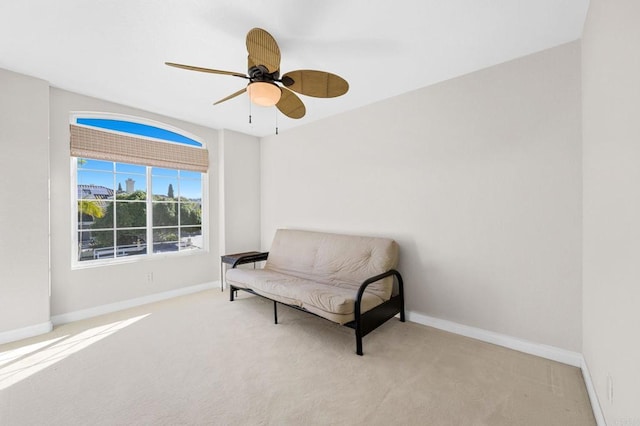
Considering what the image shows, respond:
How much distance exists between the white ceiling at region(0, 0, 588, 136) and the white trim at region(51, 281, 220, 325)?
250 cm

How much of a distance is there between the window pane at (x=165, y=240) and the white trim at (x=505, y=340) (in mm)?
3358

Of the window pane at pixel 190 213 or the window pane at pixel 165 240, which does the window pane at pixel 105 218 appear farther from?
the window pane at pixel 190 213

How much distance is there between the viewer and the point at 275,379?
6.37ft

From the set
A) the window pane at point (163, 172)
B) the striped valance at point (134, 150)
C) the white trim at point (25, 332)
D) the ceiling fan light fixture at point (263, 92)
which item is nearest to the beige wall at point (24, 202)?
the white trim at point (25, 332)

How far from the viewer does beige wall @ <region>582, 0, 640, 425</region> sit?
1042 millimetres

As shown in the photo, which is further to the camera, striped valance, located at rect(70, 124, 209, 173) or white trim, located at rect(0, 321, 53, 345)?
striped valance, located at rect(70, 124, 209, 173)

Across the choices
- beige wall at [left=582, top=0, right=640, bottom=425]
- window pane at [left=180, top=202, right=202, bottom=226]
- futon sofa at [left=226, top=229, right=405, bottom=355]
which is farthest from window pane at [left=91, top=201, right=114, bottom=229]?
beige wall at [left=582, top=0, right=640, bottom=425]

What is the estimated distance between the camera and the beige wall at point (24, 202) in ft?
8.21

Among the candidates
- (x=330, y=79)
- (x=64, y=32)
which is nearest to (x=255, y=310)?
(x=330, y=79)

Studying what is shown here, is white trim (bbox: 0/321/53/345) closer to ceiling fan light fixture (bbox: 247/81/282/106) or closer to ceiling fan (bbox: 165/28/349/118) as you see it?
ceiling fan (bbox: 165/28/349/118)

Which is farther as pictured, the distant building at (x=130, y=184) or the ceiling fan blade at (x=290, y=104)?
the distant building at (x=130, y=184)

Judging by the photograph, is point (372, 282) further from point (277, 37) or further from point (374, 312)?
point (277, 37)

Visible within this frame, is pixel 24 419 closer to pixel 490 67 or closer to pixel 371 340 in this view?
pixel 371 340

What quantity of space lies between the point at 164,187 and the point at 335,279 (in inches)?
109
